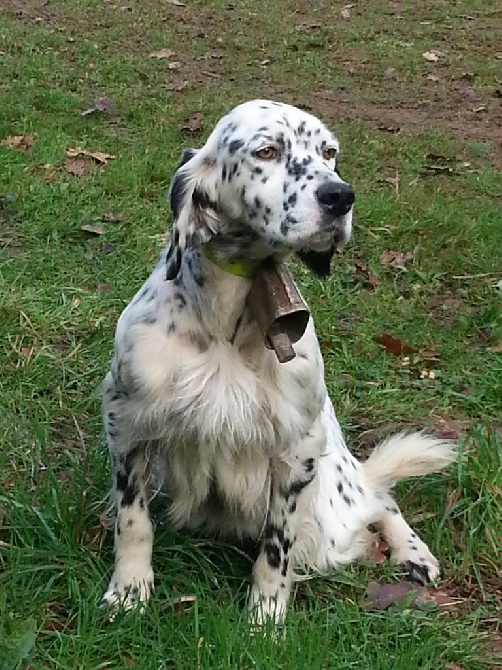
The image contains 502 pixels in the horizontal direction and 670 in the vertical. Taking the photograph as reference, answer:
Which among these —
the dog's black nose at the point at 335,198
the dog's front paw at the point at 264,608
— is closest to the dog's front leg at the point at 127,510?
the dog's front paw at the point at 264,608

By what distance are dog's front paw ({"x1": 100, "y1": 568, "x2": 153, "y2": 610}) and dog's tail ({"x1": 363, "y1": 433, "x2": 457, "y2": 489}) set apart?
95 cm

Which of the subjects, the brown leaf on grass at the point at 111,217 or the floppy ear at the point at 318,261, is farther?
the brown leaf on grass at the point at 111,217

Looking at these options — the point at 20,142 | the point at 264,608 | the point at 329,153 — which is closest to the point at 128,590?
the point at 264,608

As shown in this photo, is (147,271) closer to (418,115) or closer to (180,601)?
(180,601)

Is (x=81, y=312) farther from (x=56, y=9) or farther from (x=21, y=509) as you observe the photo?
(x=56, y=9)

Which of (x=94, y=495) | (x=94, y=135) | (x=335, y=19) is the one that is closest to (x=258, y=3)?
(x=335, y=19)

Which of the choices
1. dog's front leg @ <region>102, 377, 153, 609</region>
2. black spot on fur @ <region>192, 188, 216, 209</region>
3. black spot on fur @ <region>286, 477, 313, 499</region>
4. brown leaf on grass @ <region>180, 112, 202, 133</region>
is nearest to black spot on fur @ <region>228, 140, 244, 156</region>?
black spot on fur @ <region>192, 188, 216, 209</region>

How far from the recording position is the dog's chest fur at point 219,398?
2809mm

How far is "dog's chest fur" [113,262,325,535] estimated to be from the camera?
281cm

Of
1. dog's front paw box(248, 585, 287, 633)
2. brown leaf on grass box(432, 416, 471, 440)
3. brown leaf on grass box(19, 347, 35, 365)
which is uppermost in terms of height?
dog's front paw box(248, 585, 287, 633)

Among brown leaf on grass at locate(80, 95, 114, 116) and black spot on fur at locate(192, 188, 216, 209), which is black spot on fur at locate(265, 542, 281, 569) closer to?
black spot on fur at locate(192, 188, 216, 209)

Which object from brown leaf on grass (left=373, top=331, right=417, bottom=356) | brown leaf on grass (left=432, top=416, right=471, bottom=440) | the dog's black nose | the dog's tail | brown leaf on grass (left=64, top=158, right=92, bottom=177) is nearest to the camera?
the dog's black nose

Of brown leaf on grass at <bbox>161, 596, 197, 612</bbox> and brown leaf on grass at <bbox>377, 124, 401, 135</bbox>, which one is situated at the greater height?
brown leaf on grass at <bbox>161, 596, 197, 612</bbox>

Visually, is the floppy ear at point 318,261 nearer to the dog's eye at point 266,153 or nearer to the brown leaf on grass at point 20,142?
the dog's eye at point 266,153
